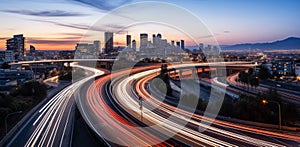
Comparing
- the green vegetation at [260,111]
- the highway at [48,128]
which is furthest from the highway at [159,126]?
the green vegetation at [260,111]

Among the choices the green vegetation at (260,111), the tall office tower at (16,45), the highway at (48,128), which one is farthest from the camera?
the tall office tower at (16,45)

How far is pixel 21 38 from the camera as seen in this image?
289 feet

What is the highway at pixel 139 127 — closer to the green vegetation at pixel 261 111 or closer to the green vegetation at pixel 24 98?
the green vegetation at pixel 24 98

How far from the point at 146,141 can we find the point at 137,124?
1903 mm

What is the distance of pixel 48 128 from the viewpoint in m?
9.91

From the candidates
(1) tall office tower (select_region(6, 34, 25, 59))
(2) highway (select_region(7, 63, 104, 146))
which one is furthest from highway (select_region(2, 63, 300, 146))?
(1) tall office tower (select_region(6, 34, 25, 59))

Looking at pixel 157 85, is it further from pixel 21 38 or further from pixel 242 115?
pixel 21 38

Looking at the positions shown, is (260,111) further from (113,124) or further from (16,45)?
(16,45)

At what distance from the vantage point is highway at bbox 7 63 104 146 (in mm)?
8516

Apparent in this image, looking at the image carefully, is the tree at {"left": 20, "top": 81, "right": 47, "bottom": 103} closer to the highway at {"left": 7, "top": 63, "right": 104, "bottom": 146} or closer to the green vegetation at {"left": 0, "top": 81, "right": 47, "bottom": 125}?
the green vegetation at {"left": 0, "top": 81, "right": 47, "bottom": 125}

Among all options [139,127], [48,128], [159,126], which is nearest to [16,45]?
[48,128]

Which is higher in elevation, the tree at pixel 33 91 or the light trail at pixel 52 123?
the tree at pixel 33 91

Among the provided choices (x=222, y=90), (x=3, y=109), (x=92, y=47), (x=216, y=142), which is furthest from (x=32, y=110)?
(x=92, y=47)

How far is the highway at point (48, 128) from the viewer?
852cm
